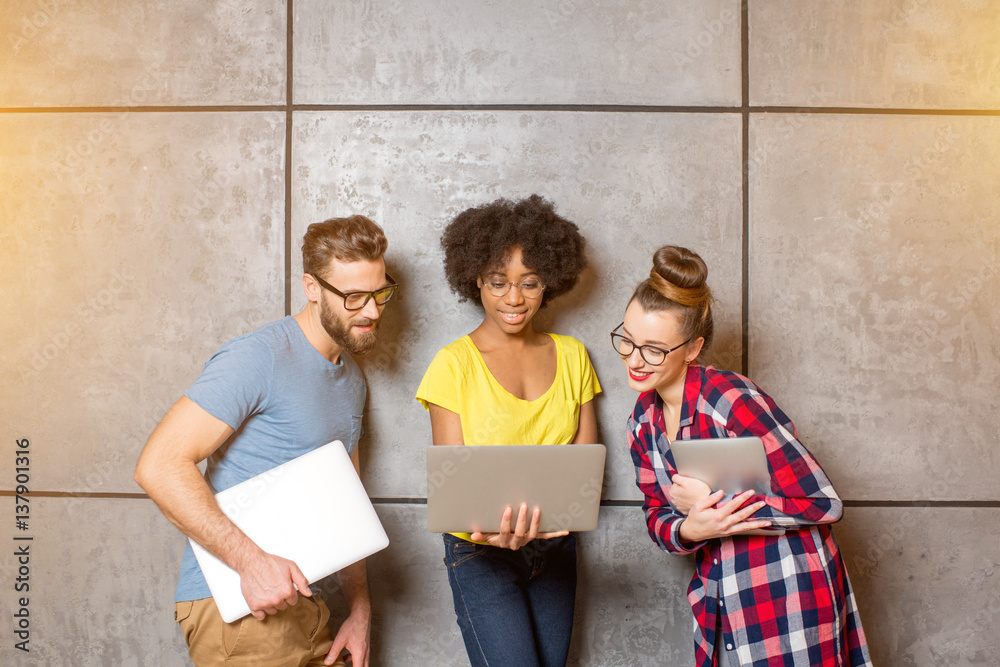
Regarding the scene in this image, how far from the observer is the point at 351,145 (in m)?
2.31

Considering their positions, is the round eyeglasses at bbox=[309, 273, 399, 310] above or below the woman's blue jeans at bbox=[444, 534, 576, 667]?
above

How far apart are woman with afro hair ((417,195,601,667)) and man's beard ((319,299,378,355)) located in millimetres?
246

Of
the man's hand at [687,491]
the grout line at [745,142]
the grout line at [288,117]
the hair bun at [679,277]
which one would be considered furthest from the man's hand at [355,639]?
the grout line at [745,142]

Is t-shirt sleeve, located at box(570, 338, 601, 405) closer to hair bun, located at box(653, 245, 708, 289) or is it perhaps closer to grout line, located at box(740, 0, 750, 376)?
hair bun, located at box(653, 245, 708, 289)

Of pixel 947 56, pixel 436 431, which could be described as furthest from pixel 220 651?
pixel 947 56

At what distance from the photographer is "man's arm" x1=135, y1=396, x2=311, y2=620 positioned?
61.1 inches

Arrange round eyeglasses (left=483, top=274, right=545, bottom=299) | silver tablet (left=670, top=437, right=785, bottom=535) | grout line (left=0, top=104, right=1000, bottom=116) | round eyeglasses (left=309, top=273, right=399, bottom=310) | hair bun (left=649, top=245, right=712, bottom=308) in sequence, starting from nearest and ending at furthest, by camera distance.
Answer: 1. silver tablet (left=670, top=437, right=785, bottom=535)
2. hair bun (left=649, top=245, right=712, bottom=308)
3. round eyeglasses (left=309, top=273, right=399, bottom=310)
4. round eyeglasses (left=483, top=274, right=545, bottom=299)
5. grout line (left=0, top=104, right=1000, bottom=116)

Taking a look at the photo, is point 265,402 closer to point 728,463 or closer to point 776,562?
point 728,463

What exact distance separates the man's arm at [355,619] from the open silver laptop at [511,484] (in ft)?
2.10

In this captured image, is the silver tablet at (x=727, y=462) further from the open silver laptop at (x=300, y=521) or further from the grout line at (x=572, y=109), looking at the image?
the grout line at (x=572, y=109)

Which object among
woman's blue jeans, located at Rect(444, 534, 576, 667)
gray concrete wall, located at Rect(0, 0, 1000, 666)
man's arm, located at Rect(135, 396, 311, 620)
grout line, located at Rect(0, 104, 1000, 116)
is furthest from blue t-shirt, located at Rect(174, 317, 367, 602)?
grout line, located at Rect(0, 104, 1000, 116)

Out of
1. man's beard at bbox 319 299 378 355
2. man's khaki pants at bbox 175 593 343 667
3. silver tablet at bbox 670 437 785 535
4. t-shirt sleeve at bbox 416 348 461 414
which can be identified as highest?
man's beard at bbox 319 299 378 355

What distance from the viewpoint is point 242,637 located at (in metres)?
1.66

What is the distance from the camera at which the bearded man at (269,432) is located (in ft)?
5.13
